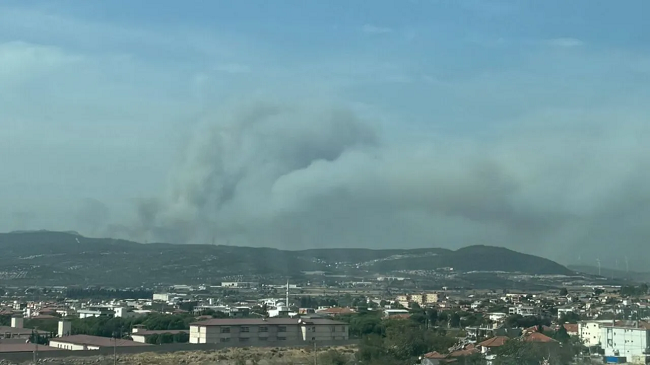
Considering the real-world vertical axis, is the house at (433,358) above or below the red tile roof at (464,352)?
below

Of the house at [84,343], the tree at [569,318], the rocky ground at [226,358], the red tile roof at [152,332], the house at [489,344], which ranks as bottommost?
the rocky ground at [226,358]

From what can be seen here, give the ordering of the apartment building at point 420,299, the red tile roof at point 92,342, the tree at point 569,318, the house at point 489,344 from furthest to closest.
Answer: the apartment building at point 420,299, the tree at point 569,318, the red tile roof at point 92,342, the house at point 489,344

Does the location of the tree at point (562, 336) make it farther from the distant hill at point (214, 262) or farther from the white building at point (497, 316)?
the distant hill at point (214, 262)

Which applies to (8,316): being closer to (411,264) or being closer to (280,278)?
(280,278)

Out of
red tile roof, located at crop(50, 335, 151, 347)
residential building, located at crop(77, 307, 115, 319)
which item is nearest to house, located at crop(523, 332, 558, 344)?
red tile roof, located at crop(50, 335, 151, 347)

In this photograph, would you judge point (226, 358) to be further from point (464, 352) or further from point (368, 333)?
point (464, 352)

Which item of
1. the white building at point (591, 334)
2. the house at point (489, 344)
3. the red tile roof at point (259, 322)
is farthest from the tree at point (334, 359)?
the red tile roof at point (259, 322)

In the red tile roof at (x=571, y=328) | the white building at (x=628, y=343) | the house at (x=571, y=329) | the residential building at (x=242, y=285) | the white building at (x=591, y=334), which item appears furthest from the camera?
the residential building at (x=242, y=285)
